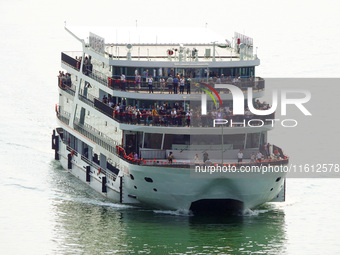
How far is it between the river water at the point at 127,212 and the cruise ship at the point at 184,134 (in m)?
1.50

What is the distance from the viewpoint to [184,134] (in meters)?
89.6

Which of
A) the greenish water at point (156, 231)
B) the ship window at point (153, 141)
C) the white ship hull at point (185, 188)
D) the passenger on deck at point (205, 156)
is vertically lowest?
the greenish water at point (156, 231)

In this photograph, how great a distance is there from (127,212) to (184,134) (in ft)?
19.8

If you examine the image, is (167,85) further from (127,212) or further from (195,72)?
(127,212)

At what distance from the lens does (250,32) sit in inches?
6934

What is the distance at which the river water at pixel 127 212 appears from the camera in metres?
82.2

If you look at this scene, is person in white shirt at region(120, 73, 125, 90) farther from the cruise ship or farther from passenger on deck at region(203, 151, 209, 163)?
passenger on deck at region(203, 151, 209, 163)

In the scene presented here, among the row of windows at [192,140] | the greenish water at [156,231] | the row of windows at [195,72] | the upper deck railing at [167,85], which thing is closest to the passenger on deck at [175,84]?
the upper deck railing at [167,85]

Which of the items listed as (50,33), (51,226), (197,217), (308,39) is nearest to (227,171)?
(197,217)

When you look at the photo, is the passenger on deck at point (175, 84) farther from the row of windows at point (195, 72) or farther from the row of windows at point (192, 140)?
the row of windows at point (192, 140)

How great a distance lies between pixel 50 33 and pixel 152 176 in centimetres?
9571

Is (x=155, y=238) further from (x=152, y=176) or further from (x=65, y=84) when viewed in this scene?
(x=65, y=84)

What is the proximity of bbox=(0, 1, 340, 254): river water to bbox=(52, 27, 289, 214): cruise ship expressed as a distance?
1502 mm

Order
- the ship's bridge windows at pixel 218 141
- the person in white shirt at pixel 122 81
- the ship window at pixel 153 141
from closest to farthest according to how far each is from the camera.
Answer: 1. the ship's bridge windows at pixel 218 141
2. the ship window at pixel 153 141
3. the person in white shirt at pixel 122 81
